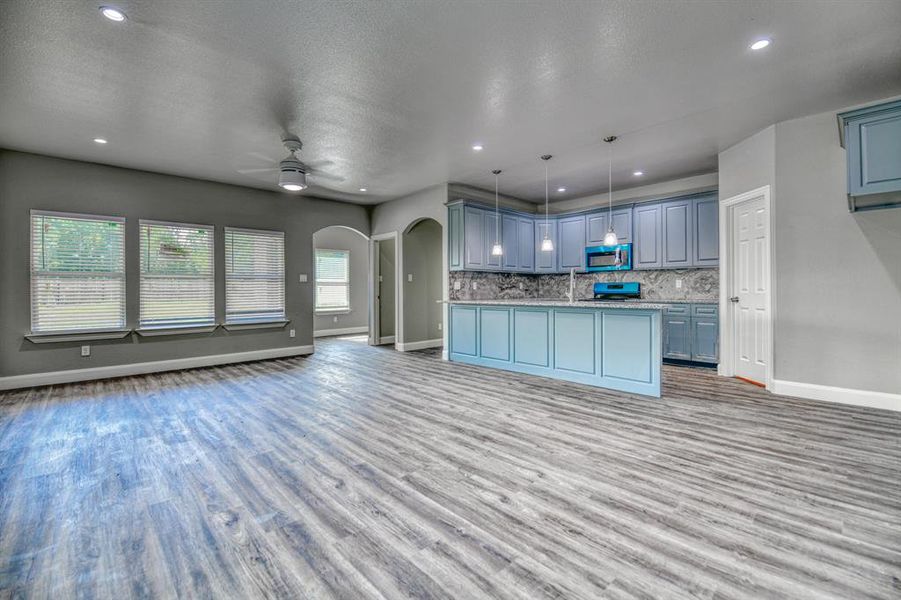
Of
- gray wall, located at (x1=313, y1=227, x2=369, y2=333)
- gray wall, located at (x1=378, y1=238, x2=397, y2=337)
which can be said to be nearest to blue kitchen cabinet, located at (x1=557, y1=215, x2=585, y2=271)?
gray wall, located at (x1=378, y1=238, x2=397, y2=337)

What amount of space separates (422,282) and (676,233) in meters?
4.40

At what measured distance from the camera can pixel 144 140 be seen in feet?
14.3

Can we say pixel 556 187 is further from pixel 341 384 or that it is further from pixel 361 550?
pixel 361 550

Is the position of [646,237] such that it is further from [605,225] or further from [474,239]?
[474,239]

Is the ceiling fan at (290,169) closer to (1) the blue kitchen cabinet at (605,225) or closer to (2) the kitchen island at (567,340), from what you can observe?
(2) the kitchen island at (567,340)

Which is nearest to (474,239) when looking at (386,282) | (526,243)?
(526,243)

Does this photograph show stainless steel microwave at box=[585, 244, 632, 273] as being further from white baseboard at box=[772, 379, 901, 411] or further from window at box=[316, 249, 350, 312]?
window at box=[316, 249, 350, 312]

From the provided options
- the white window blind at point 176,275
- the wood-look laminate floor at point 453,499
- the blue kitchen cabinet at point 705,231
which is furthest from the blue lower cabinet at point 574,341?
the white window blind at point 176,275

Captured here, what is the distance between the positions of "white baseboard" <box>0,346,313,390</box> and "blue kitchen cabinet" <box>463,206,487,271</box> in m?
3.33

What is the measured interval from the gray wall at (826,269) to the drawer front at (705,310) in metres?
1.30

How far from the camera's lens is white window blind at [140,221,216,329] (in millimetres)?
5594

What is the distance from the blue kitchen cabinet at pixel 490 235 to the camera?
22.2ft

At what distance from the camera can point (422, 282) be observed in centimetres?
793

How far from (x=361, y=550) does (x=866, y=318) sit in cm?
474
